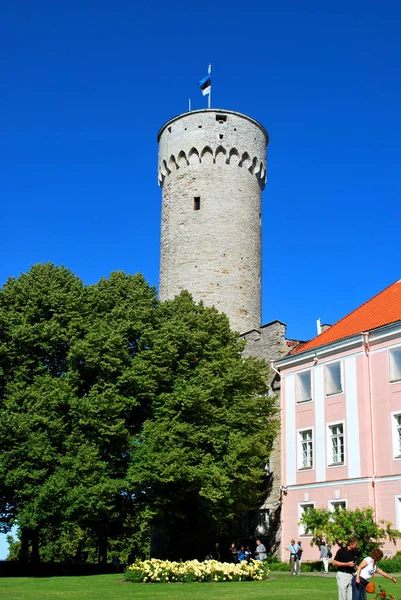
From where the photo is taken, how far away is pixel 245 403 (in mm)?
32562

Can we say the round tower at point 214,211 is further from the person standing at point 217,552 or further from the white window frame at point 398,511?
the white window frame at point 398,511

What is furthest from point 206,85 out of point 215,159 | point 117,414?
point 117,414

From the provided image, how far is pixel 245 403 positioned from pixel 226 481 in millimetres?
4235

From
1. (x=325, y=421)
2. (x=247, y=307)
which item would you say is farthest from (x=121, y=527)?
(x=247, y=307)

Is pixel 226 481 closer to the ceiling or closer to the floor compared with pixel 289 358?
closer to the floor

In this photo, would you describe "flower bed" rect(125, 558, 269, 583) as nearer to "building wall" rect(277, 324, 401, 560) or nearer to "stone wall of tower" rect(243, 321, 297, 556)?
"building wall" rect(277, 324, 401, 560)

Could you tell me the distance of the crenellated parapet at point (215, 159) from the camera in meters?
45.6

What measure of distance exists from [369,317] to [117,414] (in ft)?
38.6

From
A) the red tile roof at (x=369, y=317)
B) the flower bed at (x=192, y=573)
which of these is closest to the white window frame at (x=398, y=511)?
the flower bed at (x=192, y=573)

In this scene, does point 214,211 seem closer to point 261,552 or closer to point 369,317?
point 369,317

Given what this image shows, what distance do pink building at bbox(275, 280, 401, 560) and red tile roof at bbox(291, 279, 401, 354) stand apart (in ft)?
0.22

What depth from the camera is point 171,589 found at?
19953 millimetres

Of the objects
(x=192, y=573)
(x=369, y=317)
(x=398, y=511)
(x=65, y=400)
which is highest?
(x=369, y=317)

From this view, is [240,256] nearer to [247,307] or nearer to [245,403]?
[247,307]
